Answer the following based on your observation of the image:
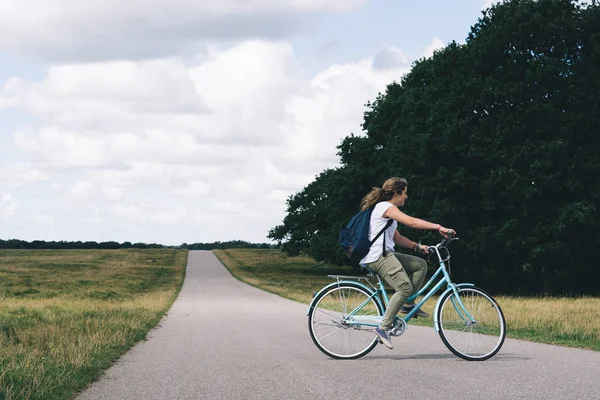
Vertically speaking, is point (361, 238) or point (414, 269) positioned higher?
point (361, 238)

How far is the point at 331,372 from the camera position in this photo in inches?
298

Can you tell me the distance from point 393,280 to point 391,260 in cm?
23

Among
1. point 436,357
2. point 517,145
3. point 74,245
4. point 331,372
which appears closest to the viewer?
point 331,372

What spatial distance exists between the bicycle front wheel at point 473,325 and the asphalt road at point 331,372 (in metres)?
0.16

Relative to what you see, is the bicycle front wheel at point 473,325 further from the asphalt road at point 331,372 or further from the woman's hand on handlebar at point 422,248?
the woman's hand on handlebar at point 422,248

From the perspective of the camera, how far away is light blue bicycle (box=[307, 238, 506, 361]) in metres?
8.48

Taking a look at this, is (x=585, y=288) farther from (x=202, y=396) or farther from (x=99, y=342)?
(x=202, y=396)

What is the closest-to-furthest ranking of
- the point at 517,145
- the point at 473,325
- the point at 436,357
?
the point at 473,325 → the point at 436,357 → the point at 517,145

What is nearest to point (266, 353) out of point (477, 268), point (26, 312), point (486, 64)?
point (26, 312)

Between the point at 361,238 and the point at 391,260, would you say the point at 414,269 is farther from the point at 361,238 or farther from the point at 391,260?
the point at 361,238

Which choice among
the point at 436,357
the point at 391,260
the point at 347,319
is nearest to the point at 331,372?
the point at 347,319

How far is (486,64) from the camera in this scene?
97.6 ft

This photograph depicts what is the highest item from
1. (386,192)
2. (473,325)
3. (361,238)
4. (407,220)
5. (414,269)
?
(386,192)

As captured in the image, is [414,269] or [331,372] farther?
[414,269]
